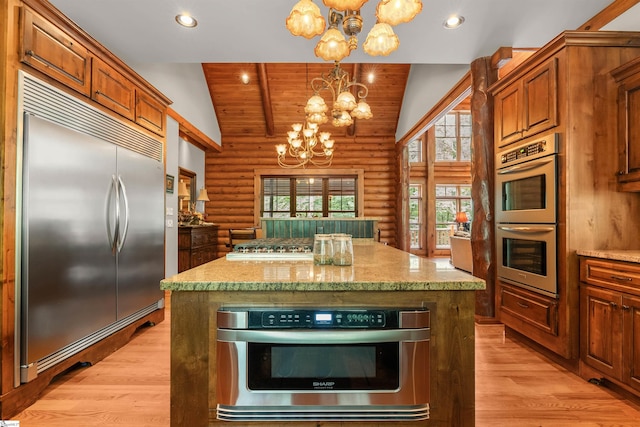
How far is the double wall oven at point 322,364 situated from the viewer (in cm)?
131

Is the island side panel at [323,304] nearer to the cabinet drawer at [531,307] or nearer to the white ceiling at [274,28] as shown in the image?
the cabinet drawer at [531,307]

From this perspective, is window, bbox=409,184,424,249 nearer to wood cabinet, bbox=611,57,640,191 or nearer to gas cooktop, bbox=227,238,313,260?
wood cabinet, bbox=611,57,640,191

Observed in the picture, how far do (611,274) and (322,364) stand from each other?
79.8 inches

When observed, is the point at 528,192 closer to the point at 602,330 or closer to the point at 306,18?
the point at 602,330

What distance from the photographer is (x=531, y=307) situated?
113 inches

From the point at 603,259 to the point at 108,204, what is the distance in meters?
3.52

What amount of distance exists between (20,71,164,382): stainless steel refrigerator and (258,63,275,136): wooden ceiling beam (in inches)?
166

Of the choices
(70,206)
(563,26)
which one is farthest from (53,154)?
(563,26)

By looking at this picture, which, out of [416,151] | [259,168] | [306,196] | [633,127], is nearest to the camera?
[633,127]

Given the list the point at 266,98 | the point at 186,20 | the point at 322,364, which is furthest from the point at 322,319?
the point at 266,98

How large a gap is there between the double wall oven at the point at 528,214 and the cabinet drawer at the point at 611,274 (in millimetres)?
211

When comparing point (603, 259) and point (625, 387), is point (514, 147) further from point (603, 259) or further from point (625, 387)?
point (625, 387)

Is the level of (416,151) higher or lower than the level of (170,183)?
higher

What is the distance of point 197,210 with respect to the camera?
7.96 meters
